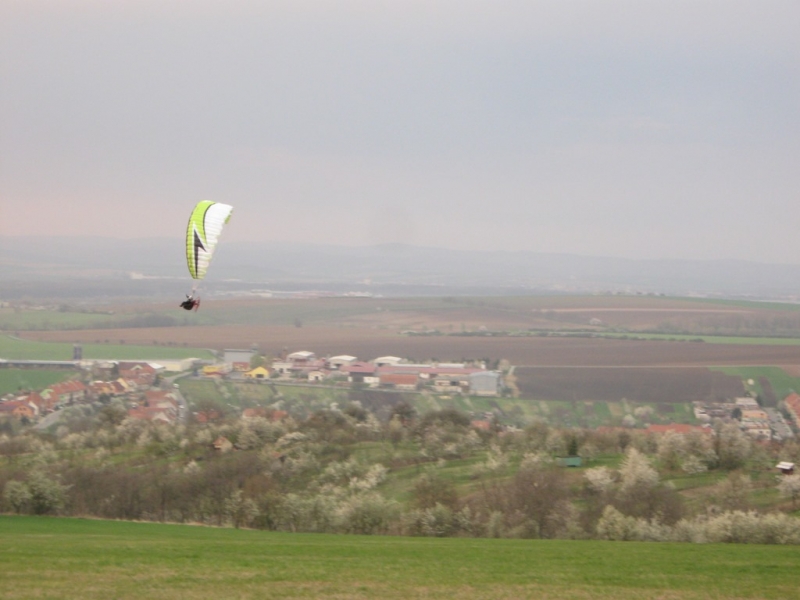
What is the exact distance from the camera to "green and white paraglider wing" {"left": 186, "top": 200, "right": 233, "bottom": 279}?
59.9ft

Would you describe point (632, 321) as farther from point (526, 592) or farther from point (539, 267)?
point (539, 267)

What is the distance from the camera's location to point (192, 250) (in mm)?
18359

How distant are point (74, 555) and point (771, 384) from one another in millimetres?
43617

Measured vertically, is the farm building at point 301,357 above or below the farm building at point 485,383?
above

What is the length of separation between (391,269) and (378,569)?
424 ft

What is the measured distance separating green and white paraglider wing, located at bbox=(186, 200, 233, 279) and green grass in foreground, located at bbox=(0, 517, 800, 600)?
5.32 m

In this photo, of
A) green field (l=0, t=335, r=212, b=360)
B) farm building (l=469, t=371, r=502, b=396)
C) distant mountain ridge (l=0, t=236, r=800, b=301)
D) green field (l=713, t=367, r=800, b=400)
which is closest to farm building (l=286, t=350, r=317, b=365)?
green field (l=0, t=335, r=212, b=360)

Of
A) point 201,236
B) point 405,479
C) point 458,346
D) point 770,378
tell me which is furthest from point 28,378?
point 770,378

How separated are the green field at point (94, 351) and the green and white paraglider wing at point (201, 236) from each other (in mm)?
36852

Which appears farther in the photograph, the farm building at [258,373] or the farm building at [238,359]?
the farm building at [238,359]

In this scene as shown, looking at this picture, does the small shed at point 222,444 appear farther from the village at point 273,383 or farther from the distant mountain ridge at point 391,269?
the distant mountain ridge at point 391,269

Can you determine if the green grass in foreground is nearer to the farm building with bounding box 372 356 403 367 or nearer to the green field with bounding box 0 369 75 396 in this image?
the green field with bounding box 0 369 75 396

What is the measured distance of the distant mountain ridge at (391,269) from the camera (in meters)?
105

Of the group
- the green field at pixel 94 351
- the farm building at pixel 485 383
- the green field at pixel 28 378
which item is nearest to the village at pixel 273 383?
the farm building at pixel 485 383
